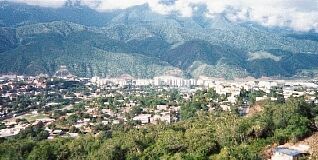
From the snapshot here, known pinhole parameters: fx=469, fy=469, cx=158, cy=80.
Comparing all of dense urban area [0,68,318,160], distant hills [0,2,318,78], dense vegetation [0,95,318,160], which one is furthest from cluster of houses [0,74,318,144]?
distant hills [0,2,318,78]

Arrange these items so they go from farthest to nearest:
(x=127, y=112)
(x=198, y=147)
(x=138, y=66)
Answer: (x=138, y=66)
(x=127, y=112)
(x=198, y=147)

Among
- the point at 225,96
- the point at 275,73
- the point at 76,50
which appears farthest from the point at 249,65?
the point at 225,96

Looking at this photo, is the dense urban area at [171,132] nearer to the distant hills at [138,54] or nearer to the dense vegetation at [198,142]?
the dense vegetation at [198,142]

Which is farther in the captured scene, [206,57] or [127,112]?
[206,57]

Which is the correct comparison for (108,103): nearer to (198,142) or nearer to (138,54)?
(198,142)

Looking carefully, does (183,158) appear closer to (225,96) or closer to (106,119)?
(106,119)

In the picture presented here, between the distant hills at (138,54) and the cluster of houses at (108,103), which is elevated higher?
the distant hills at (138,54)

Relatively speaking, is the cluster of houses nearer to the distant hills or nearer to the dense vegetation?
the dense vegetation

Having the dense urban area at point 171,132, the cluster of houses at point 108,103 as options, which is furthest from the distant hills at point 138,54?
the dense urban area at point 171,132

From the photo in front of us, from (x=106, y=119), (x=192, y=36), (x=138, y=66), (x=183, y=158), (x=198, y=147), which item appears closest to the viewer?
(x=183, y=158)

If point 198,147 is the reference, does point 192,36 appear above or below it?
above
